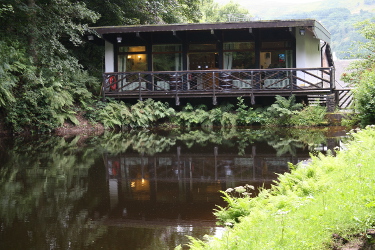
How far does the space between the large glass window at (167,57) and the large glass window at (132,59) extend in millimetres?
522

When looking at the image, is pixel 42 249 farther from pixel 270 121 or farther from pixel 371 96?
pixel 270 121

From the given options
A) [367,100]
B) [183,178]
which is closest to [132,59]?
[367,100]

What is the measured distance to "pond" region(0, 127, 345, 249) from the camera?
5352 mm

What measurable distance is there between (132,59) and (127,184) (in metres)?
15.1

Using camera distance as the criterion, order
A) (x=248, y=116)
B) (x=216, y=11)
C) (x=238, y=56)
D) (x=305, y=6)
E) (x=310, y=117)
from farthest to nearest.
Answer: (x=305, y=6)
(x=216, y=11)
(x=238, y=56)
(x=248, y=116)
(x=310, y=117)

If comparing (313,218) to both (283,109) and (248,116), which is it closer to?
(283,109)

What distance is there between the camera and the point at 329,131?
55.2ft

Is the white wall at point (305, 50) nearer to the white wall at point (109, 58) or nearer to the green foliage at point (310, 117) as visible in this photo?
the green foliage at point (310, 117)

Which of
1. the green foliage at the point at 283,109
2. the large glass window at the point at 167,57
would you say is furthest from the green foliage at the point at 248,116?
the large glass window at the point at 167,57

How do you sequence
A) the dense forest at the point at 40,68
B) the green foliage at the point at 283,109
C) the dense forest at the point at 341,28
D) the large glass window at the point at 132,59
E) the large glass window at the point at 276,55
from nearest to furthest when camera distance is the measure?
1. the dense forest at the point at 40,68
2. the green foliage at the point at 283,109
3. the large glass window at the point at 276,55
4. the large glass window at the point at 132,59
5. the dense forest at the point at 341,28

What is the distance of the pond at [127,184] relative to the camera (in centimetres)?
535

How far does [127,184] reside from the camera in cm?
816

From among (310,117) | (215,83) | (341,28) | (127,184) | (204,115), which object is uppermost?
(341,28)

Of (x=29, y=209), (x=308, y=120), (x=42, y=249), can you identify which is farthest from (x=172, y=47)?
(x=42, y=249)
